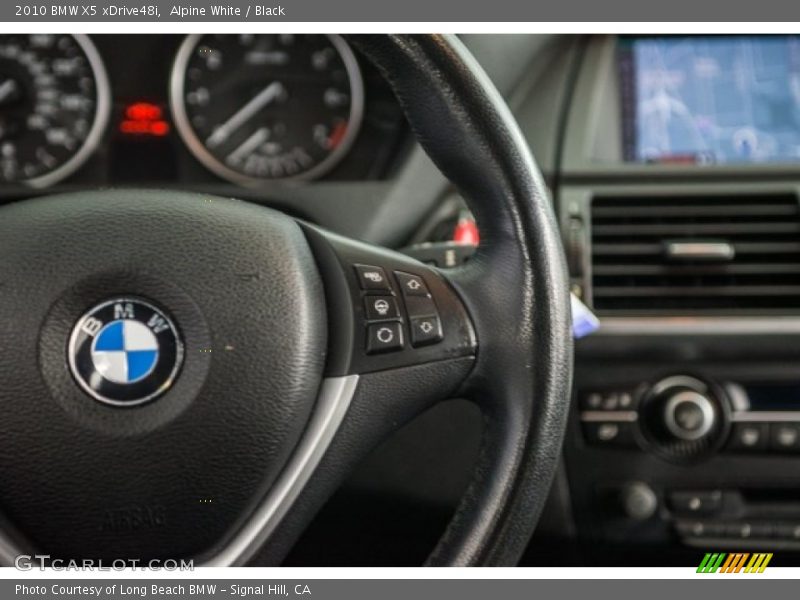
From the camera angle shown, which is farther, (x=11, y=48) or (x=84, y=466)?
(x=11, y=48)

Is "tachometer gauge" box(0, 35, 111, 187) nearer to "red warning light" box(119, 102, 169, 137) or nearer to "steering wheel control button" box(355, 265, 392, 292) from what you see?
"red warning light" box(119, 102, 169, 137)

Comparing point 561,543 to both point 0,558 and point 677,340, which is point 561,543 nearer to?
point 677,340

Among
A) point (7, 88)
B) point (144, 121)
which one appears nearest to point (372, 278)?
point (144, 121)

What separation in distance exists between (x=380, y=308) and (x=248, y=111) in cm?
79

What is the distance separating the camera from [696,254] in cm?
128

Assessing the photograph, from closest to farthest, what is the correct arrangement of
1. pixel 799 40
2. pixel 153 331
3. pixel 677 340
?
pixel 153 331
pixel 677 340
pixel 799 40

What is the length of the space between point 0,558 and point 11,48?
938 mm

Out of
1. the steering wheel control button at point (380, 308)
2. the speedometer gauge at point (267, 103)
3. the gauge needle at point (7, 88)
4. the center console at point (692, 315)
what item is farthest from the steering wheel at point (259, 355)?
the gauge needle at point (7, 88)

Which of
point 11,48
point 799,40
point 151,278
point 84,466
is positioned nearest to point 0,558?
point 84,466

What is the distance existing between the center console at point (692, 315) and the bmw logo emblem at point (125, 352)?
26.0 inches

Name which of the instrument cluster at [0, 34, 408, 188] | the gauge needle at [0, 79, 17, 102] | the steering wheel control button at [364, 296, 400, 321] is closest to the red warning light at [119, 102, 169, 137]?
the instrument cluster at [0, 34, 408, 188]

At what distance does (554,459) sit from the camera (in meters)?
0.77

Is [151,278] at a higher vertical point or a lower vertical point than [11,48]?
lower

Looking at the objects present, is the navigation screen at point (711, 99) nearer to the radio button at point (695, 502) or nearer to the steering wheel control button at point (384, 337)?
the radio button at point (695, 502)
